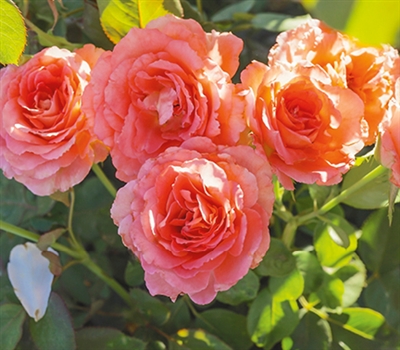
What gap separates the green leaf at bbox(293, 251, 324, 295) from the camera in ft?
2.10

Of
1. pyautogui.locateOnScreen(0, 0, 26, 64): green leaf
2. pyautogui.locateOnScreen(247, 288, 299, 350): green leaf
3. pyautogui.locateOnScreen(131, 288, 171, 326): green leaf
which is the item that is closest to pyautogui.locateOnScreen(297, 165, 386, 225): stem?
Answer: pyautogui.locateOnScreen(247, 288, 299, 350): green leaf

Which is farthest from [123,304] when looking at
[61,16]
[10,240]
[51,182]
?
[61,16]

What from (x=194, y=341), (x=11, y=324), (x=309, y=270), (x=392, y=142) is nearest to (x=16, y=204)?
(x=11, y=324)

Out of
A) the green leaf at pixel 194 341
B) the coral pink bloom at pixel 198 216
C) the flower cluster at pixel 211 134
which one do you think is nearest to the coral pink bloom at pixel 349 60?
the flower cluster at pixel 211 134

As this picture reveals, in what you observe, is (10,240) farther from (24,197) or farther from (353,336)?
(353,336)

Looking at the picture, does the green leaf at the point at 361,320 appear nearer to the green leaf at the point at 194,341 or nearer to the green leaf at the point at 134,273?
the green leaf at the point at 194,341

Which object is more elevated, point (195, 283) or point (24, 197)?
point (195, 283)

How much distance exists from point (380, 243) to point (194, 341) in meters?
0.29

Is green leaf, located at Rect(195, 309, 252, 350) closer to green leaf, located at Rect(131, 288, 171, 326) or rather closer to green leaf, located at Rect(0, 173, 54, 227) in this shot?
green leaf, located at Rect(131, 288, 171, 326)

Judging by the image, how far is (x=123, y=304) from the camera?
0.79 meters

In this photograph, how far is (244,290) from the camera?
61 cm

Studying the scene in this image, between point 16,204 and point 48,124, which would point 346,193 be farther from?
point 16,204

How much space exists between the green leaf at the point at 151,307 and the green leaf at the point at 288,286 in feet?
0.49

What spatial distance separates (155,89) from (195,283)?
176 millimetres
